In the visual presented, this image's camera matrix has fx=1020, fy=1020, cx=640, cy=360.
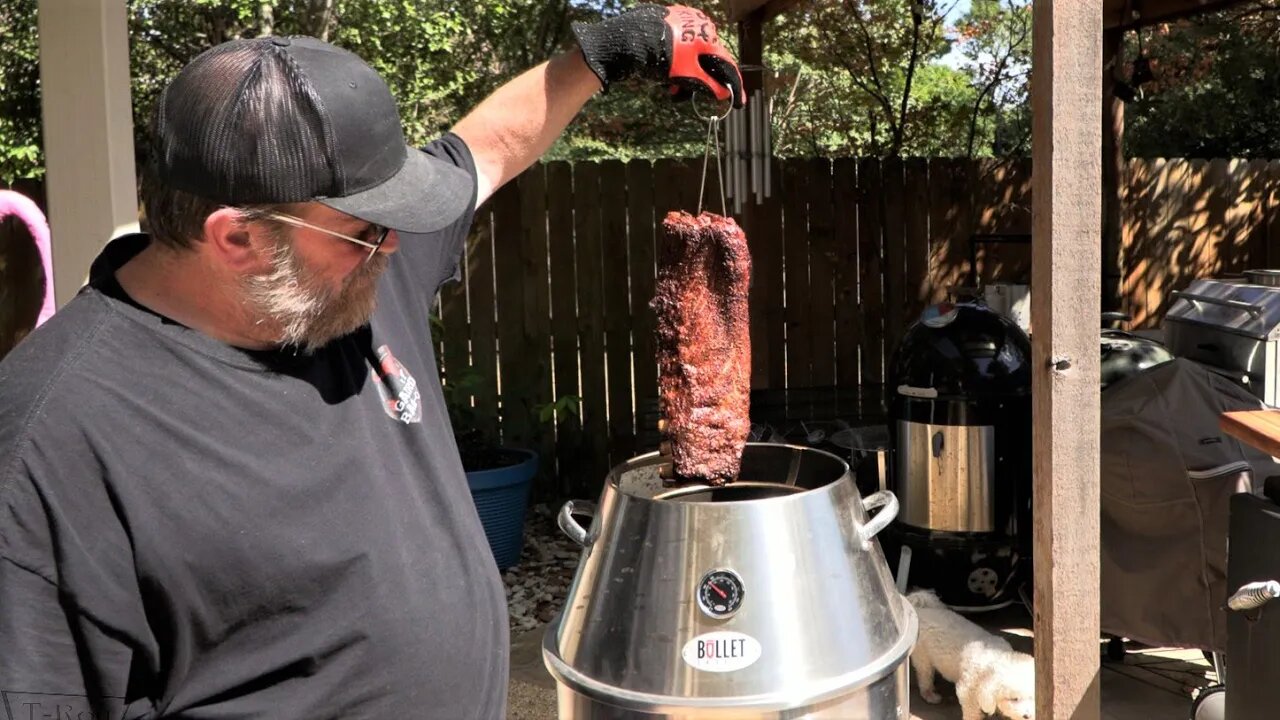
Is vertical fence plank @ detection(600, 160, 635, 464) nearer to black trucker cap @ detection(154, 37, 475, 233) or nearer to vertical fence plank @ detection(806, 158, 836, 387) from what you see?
vertical fence plank @ detection(806, 158, 836, 387)

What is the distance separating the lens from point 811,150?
35.1 ft

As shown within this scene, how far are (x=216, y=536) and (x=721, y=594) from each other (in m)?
0.81

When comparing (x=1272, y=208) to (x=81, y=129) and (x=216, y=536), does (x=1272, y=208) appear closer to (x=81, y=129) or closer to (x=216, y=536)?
(x=81, y=129)

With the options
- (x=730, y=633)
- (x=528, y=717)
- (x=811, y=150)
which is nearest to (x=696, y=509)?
(x=730, y=633)

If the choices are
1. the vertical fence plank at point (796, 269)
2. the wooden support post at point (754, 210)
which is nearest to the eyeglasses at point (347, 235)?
the wooden support post at point (754, 210)

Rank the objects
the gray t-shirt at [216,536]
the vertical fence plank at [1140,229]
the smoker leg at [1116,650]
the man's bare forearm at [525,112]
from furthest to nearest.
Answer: the vertical fence plank at [1140,229] → the smoker leg at [1116,650] → the man's bare forearm at [525,112] → the gray t-shirt at [216,536]

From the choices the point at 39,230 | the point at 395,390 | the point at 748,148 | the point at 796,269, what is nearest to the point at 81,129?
the point at 39,230

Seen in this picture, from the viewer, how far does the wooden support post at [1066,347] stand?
2.49 meters

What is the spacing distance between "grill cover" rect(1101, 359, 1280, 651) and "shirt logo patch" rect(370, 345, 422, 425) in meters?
2.77

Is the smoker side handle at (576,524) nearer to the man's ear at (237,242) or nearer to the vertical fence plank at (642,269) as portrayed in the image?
the man's ear at (237,242)

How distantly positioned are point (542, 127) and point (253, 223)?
32.7 inches

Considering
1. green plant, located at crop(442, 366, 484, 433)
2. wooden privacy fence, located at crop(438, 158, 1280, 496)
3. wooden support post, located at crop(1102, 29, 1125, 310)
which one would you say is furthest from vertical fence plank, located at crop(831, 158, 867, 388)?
green plant, located at crop(442, 366, 484, 433)

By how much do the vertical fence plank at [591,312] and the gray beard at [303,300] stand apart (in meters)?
4.90

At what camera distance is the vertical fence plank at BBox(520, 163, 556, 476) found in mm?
6316
